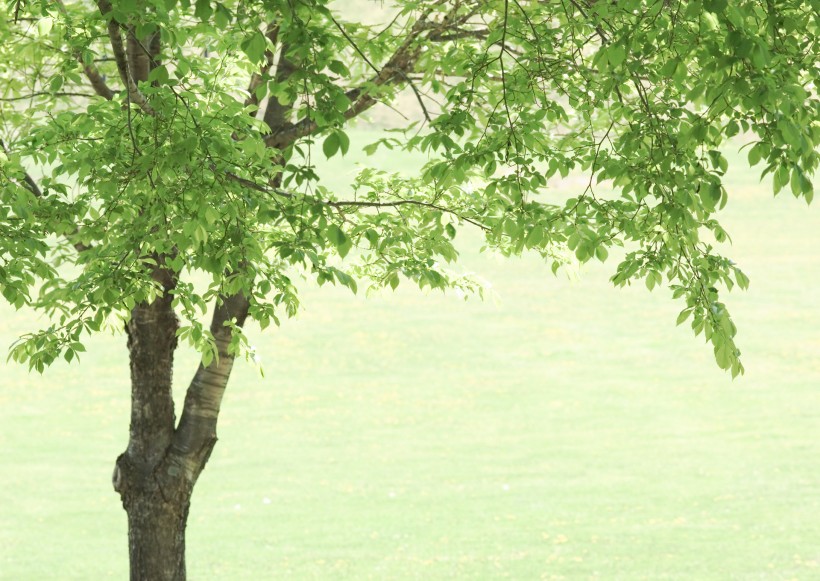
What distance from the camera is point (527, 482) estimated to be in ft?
80.1

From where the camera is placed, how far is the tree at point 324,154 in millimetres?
6090

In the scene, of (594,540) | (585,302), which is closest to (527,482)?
(594,540)

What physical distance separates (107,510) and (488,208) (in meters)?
16.1

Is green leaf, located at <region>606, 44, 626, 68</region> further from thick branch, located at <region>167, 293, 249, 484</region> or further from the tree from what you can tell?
thick branch, located at <region>167, 293, 249, 484</region>

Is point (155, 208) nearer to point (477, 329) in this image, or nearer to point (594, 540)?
point (594, 540)

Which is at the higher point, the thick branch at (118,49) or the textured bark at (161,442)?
the thick branch at (118,49)

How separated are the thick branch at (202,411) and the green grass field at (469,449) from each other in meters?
5.25

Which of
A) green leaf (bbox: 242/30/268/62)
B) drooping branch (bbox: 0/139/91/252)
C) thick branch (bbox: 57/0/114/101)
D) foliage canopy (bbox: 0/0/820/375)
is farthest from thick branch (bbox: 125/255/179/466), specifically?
green leaf (bbox: 242/30/268/62)

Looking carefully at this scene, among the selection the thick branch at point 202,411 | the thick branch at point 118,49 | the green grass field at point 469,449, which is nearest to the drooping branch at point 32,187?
the thick branch at point 118,49

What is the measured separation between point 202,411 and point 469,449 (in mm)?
16886

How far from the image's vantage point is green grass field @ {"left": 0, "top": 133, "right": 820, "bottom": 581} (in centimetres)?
1998

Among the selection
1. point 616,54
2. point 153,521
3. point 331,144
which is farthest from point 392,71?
point 153,521

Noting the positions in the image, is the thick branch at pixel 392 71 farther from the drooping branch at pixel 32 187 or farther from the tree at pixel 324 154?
the drooping branch at pixel 32 187

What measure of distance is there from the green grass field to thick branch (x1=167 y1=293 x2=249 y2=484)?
17.2 feet
